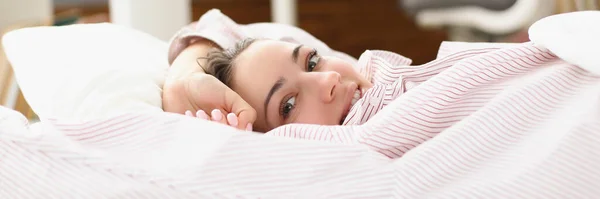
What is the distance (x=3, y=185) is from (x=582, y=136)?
1.53 feet

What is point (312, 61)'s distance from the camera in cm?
93

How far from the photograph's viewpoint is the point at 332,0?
359cm

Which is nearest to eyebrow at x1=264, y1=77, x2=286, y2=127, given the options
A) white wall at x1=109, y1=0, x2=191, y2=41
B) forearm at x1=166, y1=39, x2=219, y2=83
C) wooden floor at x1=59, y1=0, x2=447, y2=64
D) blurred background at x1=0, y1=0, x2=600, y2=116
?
forearm at x1=166, y1=39, x2=219, y2=83

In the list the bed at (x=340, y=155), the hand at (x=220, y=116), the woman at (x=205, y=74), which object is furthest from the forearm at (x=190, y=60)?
the bed at (x=340, y=155)

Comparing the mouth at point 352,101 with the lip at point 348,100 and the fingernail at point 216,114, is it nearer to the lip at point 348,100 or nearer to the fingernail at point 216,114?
the lip at point 348,100

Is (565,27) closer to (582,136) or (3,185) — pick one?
(582,136)

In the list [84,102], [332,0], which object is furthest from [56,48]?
[332,0]

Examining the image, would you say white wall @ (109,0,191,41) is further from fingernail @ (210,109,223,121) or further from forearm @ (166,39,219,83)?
fingernail @ (210,109,223,121)

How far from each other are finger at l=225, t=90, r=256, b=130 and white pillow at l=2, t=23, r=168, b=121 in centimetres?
9

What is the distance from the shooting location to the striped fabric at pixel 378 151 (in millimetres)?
582

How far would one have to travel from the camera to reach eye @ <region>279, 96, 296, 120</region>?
2.87ft

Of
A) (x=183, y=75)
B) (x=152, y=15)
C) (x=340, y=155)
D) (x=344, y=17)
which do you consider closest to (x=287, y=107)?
(x=183, y=75)

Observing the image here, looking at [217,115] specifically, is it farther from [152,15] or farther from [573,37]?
[152,15]

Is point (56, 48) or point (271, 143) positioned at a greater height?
point (271, 143)
